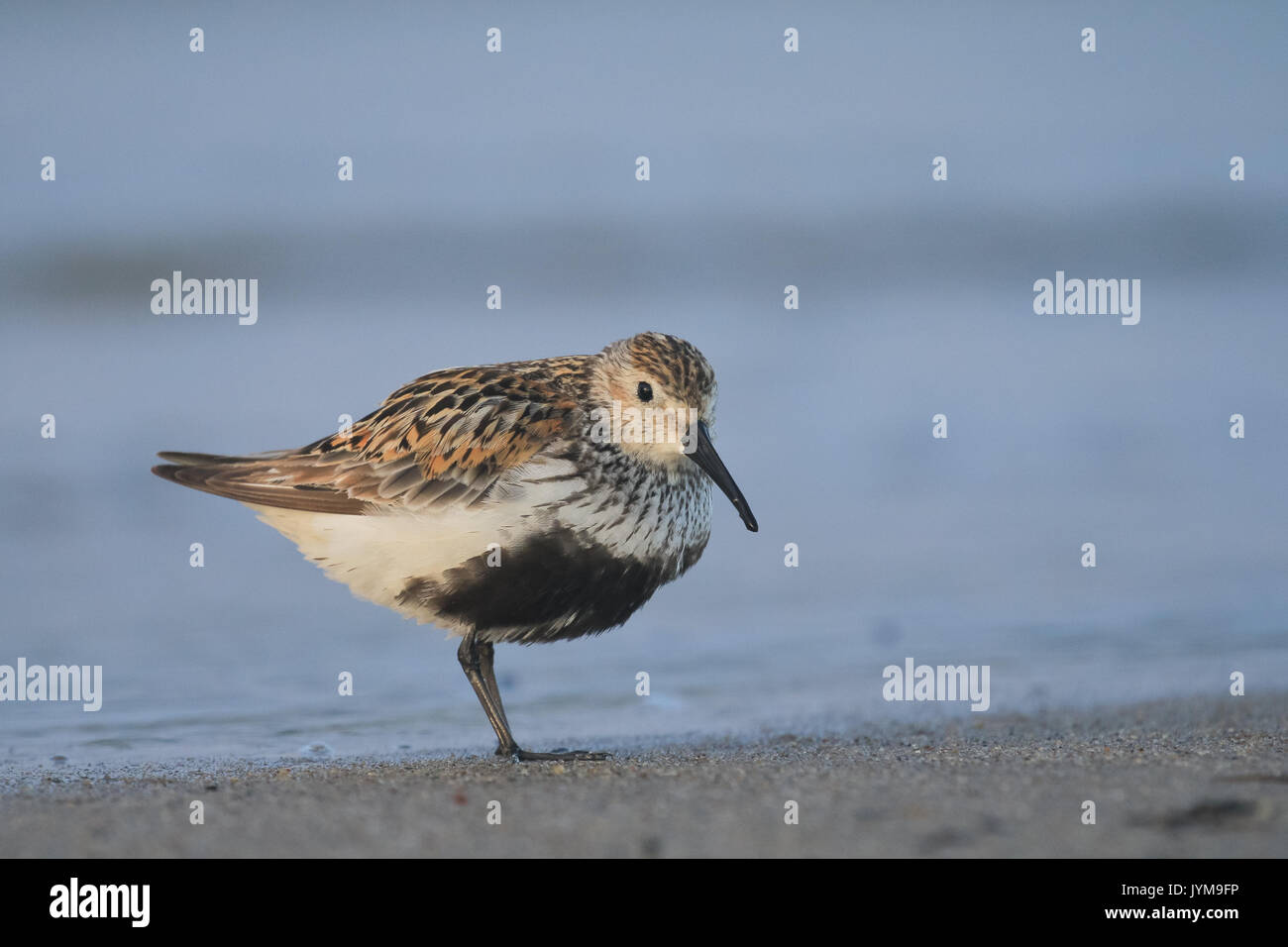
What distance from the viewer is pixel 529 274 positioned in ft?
62.1

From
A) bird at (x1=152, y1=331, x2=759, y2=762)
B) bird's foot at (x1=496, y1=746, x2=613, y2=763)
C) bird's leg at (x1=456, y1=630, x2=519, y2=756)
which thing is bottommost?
bird's foot at (x1=496, y1=746, x2=613, y2=763)

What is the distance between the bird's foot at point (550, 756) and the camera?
594 centimetres

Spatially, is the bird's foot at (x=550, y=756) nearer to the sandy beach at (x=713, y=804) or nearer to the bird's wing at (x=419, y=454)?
the sandy beach at (x=713, y=804)

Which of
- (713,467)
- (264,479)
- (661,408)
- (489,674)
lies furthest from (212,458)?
(713,467)

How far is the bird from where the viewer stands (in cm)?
595

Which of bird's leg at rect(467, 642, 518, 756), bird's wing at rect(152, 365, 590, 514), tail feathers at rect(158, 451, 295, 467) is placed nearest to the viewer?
bird's wing at rect(152, 365, 590, 514)

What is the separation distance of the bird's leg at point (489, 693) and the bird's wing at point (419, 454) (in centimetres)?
74

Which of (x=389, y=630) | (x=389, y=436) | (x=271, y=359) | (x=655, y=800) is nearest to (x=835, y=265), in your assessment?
(x=271, y=359)

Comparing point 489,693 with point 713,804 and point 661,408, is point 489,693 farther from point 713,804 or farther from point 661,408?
point 713,804

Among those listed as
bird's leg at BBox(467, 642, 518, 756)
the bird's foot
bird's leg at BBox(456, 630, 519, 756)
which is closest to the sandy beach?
the bird's foot

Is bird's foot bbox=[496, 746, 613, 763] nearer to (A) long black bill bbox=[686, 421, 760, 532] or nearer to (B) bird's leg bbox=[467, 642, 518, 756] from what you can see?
(B) bird's leg bbox=[467, 642, 518, 756]

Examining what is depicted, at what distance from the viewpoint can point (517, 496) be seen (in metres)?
5.93

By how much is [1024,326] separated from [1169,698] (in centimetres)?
867
